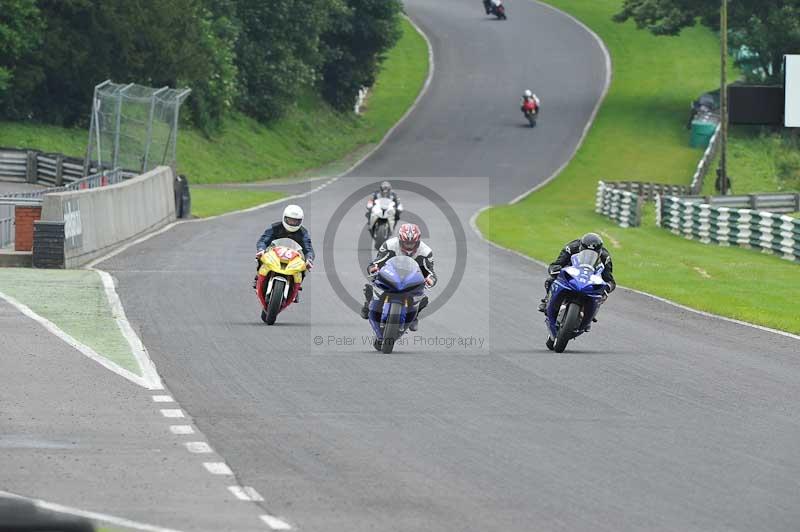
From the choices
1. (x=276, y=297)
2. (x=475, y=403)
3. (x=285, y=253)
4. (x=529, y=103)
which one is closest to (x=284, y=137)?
(x=529, y=103)

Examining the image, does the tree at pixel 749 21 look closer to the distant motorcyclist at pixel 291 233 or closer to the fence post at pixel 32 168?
the fence post at pixel 32 168

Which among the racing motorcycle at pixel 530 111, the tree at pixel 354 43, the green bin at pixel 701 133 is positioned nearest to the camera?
the green bin at pixel 701 133

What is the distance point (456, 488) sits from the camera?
1006 centimetres

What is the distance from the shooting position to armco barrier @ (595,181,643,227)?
47250 millimetres

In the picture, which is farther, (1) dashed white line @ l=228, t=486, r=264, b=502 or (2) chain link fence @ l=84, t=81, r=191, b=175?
(2) chain link fence @ l=84, t=81, r=191, b=175

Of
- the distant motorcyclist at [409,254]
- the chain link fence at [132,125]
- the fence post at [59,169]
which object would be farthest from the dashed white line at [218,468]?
the fence post at [59,169]

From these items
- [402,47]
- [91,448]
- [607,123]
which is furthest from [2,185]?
[402,47]

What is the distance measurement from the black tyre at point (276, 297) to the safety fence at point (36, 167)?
30051 mm

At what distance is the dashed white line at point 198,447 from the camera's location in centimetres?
1127

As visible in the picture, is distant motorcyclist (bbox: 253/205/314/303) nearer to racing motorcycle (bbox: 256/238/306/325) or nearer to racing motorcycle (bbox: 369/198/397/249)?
racing motorcycle (bbox: 256/238/306/325)

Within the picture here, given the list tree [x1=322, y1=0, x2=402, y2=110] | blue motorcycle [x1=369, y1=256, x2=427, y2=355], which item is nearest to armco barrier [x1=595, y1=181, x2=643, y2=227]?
tree [x1=322, y1=0, x2=402, y2=110]

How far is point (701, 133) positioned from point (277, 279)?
56.5m

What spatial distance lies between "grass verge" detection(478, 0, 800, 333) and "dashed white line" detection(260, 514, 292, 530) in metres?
13.9

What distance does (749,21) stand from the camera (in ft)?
242
